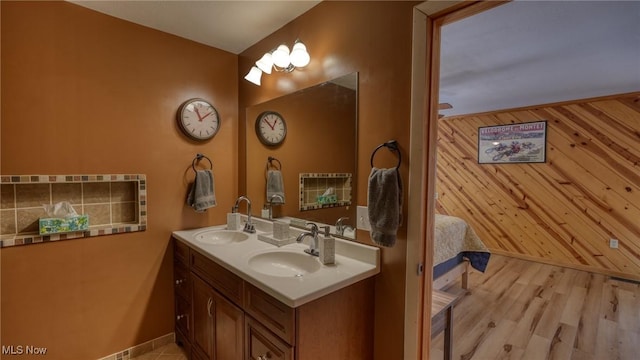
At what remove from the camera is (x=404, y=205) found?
1.25 metres

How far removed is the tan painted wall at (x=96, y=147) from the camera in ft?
5.09

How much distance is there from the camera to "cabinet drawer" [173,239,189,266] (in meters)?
1.89

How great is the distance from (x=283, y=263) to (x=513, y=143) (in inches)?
164

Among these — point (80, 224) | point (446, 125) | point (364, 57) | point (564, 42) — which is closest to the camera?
point (364, 57)

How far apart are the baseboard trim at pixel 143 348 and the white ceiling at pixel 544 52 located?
3.08 m

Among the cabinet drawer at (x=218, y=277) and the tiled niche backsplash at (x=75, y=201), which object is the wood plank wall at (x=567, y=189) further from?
the tiled niche backsplash at (x=75, y=201)

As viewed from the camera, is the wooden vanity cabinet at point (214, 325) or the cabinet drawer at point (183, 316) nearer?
the wooden vanity cabinet at point (214, 325)

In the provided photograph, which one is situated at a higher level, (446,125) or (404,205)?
(446,125)

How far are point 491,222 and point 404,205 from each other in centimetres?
398

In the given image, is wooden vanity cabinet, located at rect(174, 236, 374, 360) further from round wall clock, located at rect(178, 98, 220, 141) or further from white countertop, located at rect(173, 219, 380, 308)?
round wall clock, located at rect(178, 98, 220, 141)

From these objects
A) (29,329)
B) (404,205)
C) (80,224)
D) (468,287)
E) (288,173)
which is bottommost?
(468,287)

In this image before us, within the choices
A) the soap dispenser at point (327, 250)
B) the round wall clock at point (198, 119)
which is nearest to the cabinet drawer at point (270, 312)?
the soap dispenser at point (327, 250)

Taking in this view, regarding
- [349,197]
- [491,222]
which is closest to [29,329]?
[349,197]

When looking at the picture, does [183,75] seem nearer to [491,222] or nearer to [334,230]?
[334,230]
